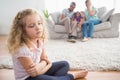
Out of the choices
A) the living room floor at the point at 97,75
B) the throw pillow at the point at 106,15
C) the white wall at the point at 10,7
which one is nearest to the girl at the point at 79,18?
the throw pillow at the point at 106,15

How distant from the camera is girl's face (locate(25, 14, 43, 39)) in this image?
6.27ft

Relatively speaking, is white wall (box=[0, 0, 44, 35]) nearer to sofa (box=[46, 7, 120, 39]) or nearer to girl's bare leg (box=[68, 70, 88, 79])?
sofa (box=[46, 7, 120, 39])

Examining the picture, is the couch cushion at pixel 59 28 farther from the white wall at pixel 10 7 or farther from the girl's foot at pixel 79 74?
the girl's foot at pixel 79 74

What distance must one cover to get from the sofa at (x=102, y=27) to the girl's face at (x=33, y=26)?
8.62 ft

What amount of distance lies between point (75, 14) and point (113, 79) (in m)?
2.46

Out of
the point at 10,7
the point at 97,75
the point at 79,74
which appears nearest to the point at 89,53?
the point at 97,75

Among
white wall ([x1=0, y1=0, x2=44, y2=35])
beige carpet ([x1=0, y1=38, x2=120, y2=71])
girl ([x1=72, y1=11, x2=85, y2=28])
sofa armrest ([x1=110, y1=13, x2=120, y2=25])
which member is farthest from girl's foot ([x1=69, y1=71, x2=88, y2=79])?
white wall ([x1=0, y1=0, x2=44, y2=35])

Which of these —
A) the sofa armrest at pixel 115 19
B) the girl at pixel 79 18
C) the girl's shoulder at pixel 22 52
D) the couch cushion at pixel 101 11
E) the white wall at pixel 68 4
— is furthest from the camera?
the white wall at pixel 68 4

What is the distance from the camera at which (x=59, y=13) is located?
4.81 meters

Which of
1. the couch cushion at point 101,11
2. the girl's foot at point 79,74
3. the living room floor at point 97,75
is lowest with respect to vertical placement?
the living room floor at point 97,75

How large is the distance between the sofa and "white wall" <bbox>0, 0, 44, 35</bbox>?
945 mm

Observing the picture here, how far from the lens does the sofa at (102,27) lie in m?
4.46

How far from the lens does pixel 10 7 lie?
5539 millimetres

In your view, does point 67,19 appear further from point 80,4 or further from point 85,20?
point 80,4
